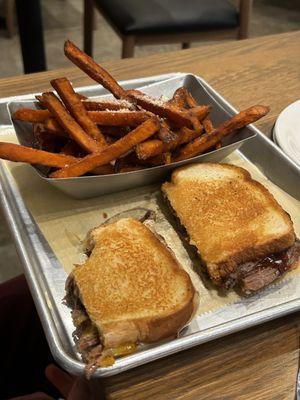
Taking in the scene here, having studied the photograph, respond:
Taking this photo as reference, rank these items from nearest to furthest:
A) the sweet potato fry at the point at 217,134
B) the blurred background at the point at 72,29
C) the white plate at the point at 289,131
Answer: the sweet potato fry at the point at 217,134 < the white plate at the point at 289,131 < the blurred background at the point at 72,29

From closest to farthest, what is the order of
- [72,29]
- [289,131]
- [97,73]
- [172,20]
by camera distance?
[97,73], [289,131], [172,20], [72,29]

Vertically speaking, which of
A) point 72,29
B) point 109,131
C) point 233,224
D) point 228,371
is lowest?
point 72,29

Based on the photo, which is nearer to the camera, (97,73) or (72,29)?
(97,73)

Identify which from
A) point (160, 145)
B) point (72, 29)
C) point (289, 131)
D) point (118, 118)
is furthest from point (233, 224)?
point (72, 29)

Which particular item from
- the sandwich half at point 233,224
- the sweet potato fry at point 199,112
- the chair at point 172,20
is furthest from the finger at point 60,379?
the chair at point 172,20

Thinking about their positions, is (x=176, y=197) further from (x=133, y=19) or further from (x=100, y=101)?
(x=133, y=19)

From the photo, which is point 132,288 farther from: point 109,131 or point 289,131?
point 289,131

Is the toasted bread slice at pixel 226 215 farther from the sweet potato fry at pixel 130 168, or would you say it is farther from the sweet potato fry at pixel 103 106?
the sweet potato fry at pixel 103 106

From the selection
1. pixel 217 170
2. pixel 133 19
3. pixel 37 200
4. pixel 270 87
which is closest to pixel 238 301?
pixel 217 170
